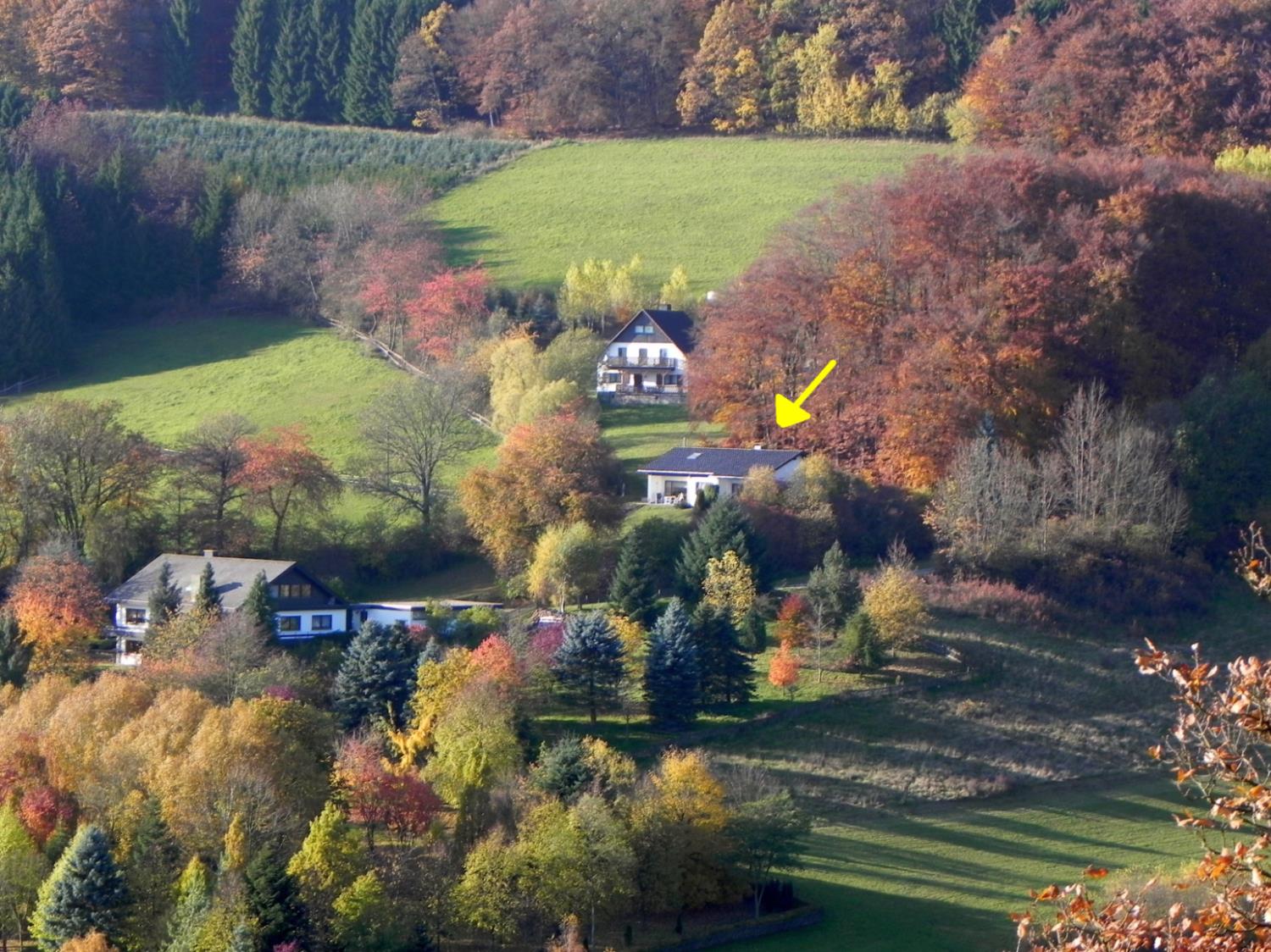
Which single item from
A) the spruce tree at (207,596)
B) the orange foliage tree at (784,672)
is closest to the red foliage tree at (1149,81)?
the orange foliage tree at (784,672)

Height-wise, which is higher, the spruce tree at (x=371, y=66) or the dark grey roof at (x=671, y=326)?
the spruce tree at (x=371, y=66)

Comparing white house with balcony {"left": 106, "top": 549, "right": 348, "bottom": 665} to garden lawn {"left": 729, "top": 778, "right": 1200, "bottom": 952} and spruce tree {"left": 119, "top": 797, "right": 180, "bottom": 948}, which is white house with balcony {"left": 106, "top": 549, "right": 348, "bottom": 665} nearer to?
spruce tree {"left": 119, "top": 797, "right": 180, "bottom": 948}

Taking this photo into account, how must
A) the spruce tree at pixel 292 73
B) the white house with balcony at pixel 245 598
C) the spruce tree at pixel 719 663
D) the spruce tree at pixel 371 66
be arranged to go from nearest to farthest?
the spruce tree at pixel 719 663, the white house with balcony at pixel 245 598, the spruce tree at pixel 371 66, the spruce tree at pixel 292 73

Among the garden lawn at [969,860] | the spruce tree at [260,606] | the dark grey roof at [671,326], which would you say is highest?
the dark grey roof at [671,326]

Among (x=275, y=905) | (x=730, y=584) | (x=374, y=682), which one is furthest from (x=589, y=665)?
(x=275, y=905)

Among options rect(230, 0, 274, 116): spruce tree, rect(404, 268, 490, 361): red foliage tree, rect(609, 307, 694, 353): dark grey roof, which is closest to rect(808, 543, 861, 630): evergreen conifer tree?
rect(609, 307, 694, 353): dark grey roof

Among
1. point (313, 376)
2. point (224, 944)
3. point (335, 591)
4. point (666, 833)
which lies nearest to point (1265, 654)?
point (666, 833)

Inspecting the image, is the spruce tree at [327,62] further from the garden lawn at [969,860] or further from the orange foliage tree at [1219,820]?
the orange foliage tree at [1219,820]

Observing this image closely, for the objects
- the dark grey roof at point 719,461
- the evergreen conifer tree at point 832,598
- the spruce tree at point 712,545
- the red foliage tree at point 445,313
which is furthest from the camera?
the red foliage tree at point 445,313
